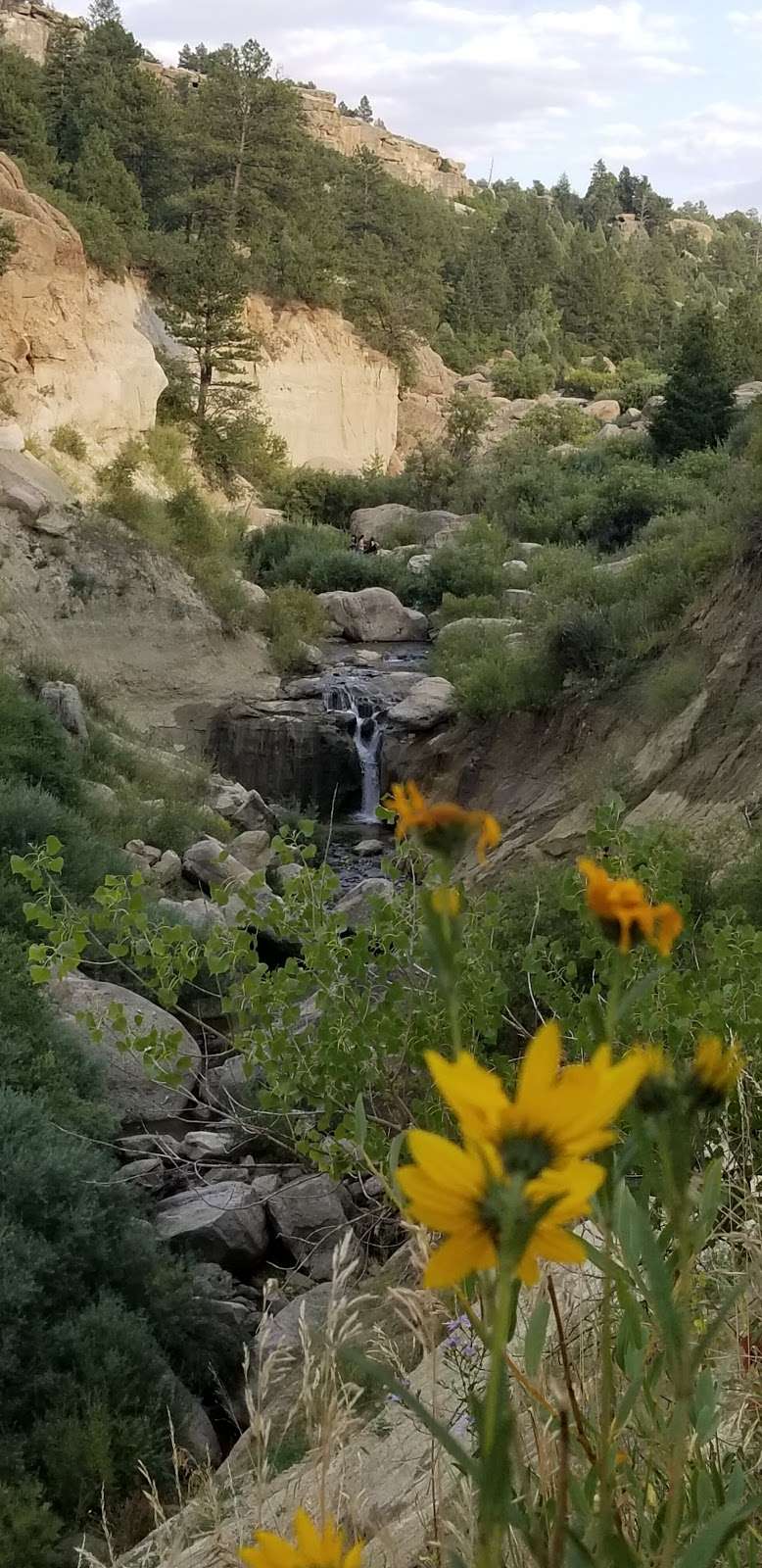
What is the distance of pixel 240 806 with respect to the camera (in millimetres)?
11914

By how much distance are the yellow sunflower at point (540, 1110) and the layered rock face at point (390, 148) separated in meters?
73.2

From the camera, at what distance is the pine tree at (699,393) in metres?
21.1

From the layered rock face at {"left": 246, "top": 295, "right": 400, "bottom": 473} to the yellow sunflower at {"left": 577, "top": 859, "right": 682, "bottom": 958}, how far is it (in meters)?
28.6

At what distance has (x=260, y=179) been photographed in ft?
94.6

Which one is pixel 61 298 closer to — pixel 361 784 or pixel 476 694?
pixel 361 784

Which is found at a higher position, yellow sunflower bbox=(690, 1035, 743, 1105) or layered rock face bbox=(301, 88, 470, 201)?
layered rock face bbox=(301, 88, 470, 201)

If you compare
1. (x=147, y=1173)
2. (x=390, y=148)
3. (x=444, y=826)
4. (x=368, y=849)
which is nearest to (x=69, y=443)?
(x=368, y=849)

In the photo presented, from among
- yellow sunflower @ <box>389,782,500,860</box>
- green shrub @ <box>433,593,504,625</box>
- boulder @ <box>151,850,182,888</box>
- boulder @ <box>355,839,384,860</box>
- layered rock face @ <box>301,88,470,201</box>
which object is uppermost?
layered rock face @ <box>301,88,470,201</box>

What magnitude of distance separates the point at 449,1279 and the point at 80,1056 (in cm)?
494

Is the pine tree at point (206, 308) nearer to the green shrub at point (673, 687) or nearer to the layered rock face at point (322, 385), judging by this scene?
the layered rock face at point (322, 385)

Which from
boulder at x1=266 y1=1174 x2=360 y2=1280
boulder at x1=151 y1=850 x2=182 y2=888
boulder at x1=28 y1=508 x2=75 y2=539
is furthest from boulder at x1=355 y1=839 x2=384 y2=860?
boulder at x1=266 y1=1174 x2=360 y2=1280

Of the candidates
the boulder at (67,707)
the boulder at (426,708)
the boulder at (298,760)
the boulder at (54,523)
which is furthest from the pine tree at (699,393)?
the boulder at (67,707)

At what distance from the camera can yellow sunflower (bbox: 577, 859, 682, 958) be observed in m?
0.62

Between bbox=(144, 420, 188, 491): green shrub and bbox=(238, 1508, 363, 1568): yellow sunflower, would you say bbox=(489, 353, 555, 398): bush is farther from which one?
bbox=(238, 1508, 363, 1568): yellow sunflower
